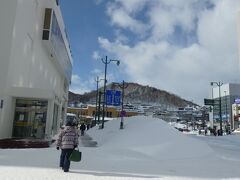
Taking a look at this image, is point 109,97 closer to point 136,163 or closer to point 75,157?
point 136,163

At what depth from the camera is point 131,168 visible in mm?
12016

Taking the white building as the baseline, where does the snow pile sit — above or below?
below

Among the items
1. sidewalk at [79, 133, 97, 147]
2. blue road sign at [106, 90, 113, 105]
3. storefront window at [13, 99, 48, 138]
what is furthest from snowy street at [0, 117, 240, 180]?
blue road sign at [106, 90, 113, 105]

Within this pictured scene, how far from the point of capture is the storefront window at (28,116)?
76.0 feet

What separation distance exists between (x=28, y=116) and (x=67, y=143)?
13480 millimetres

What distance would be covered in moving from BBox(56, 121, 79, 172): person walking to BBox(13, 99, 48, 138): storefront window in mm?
12655

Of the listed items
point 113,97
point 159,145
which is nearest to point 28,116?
point 159,145

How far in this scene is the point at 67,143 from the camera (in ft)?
34.9

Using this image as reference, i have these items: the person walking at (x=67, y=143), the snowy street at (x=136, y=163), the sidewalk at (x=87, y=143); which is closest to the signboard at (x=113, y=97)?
the sidewalk at (x=87, y=143)

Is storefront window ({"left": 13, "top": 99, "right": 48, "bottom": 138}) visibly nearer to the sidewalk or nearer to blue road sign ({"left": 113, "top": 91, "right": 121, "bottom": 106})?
the sidewalk

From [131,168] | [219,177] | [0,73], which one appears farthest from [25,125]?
[219,177]

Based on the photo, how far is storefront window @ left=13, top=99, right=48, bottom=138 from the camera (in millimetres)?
23156

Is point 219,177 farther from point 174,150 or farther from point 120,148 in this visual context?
point 120,148

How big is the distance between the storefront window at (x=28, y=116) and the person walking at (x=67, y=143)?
12655 mm
